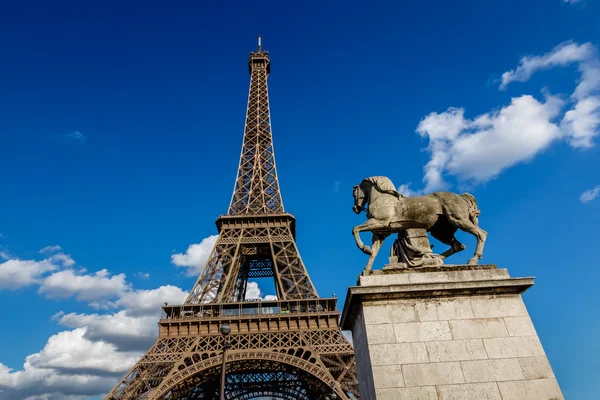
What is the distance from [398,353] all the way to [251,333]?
1183 inches

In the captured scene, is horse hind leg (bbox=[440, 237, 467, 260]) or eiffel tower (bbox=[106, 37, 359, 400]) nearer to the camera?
horse hind leg (bbox=[440, 237, 467, 260])

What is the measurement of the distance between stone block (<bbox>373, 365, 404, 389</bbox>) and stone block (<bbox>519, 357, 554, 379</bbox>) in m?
2.25

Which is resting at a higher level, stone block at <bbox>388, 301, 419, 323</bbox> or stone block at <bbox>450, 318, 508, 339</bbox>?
stone block at <bbox>388, 301, 419, 323</bbox>

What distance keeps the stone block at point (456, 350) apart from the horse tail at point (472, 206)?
9.54 ft

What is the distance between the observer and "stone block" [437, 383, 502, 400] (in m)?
6.99

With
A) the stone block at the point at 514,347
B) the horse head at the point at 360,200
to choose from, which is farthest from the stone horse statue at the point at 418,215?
the stone block at the point at 514,347

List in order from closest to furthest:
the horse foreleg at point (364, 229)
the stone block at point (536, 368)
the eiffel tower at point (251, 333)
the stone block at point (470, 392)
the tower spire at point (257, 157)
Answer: the stone block at point (470, 392) < the stone block at point (536, 368) < the horse foreleg at point (364, 229) < the eiffel tower at point (251, 333) < the tower spire at point (257, 157)

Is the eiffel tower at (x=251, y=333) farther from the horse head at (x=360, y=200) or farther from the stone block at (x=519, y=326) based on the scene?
the stone block at (x=519, y=326)

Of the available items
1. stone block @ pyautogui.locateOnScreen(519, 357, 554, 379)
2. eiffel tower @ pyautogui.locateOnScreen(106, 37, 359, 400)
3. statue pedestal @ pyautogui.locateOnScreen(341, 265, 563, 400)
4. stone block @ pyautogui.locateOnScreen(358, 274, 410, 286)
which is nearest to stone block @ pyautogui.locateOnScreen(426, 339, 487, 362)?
statue pedestal @ pyautogui.locateOnScreen(341, 265, 563, 400)

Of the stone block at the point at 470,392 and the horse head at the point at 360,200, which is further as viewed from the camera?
the horse head at the point at 360,200

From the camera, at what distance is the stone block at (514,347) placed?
24.4 feet

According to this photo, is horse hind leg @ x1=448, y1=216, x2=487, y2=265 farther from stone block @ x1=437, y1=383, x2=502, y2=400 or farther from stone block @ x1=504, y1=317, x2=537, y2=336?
stone block @ x1=437, y1=383, x2=502, y2=400

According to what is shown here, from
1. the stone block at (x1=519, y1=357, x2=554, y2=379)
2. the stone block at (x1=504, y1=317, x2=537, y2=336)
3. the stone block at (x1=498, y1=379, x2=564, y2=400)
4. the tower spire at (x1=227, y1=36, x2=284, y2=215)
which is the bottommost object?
the stone block at (x1=498, y1=379, x2=564, y2=400)

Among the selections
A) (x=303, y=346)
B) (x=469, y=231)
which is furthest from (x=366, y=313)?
(x=303, y=346)
